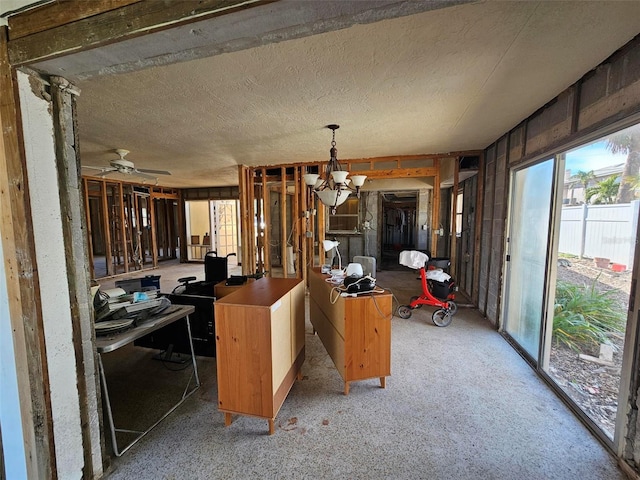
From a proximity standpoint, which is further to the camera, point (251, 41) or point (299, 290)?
point (299, 290)

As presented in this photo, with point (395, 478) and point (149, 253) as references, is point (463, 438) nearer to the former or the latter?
point (395, 478)

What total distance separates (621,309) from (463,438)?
144cm

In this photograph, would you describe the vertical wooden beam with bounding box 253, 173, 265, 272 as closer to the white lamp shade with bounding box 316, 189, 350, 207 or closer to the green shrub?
the white lamp shade with bounding box 316, 189, 350, 207

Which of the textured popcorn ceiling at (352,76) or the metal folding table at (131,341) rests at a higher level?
the textured popcorn ceiling at (352,76)

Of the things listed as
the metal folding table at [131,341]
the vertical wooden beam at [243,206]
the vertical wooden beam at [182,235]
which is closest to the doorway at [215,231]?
the vertical wooden beam at [182,235]

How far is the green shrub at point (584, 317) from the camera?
2014 millimetres

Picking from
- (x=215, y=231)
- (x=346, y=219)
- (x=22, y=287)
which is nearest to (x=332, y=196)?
(x=22, y=287)

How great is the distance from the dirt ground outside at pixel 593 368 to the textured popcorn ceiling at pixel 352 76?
1471mm

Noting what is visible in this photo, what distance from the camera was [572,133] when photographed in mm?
2061

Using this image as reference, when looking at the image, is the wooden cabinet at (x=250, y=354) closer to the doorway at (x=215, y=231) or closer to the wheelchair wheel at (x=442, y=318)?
the wheelchair wheel at (x=442, y=318)

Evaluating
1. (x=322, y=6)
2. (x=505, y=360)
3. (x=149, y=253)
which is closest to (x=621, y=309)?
(x=505, y=360)

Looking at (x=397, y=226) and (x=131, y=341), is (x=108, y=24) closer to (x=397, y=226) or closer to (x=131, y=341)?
(x=131, y=341)

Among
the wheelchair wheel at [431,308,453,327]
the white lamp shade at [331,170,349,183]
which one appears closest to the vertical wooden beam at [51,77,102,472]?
the white lamp shade at [331,170,349,183]

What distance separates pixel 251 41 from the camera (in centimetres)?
104
